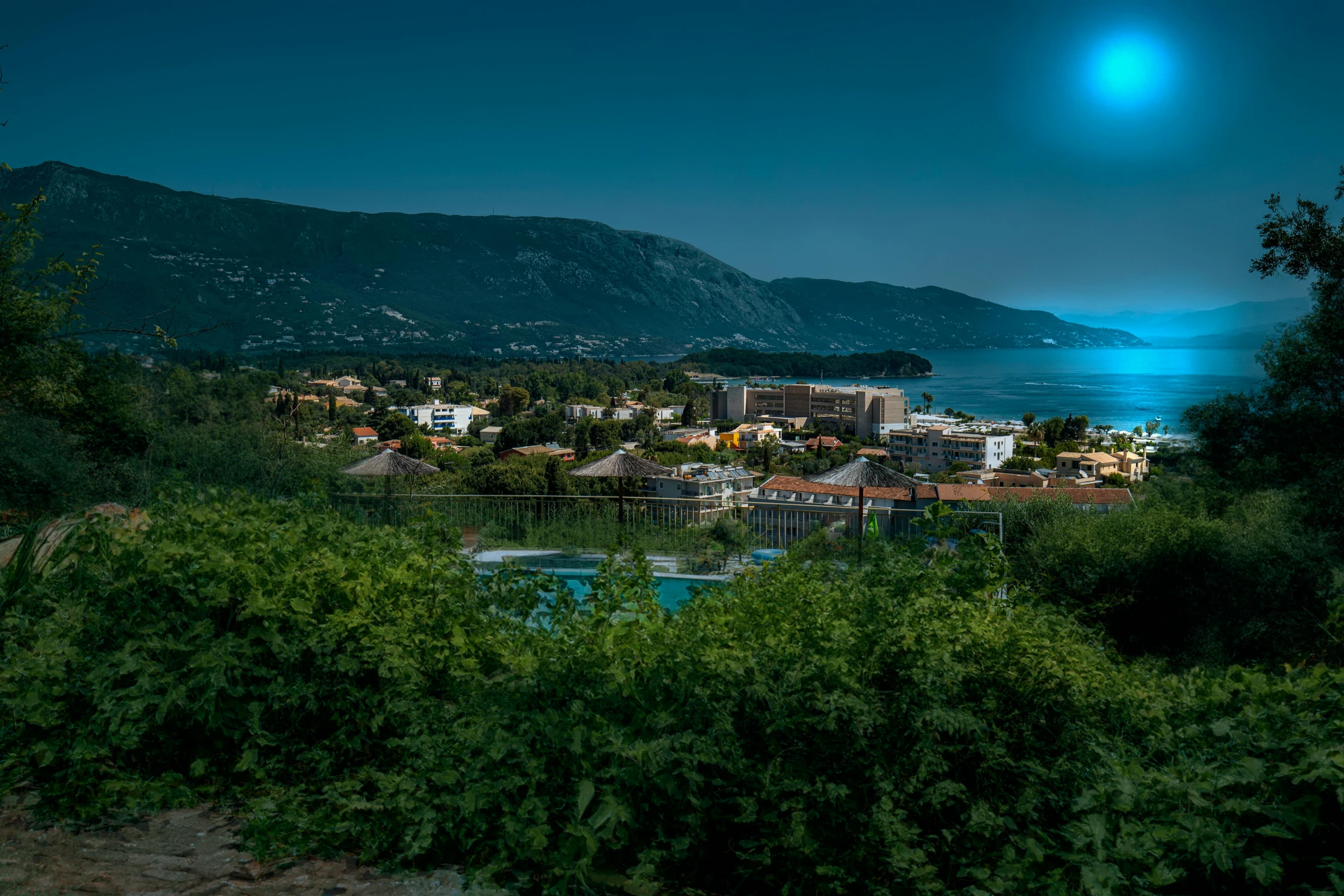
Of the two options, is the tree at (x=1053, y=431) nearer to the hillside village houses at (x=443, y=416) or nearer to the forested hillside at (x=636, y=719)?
the hillside village houses at (x=443, y=416)

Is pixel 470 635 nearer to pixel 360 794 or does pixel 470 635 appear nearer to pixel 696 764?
pixel 360 794

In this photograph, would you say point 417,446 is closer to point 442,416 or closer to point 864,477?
point 442,416

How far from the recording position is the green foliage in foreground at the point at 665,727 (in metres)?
1.63

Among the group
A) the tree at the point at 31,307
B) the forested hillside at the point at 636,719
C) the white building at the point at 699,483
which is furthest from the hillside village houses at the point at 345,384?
the forested hillside at the point at 636,719

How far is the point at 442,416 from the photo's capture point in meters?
41.4

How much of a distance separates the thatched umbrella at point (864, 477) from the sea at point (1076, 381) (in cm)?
2852

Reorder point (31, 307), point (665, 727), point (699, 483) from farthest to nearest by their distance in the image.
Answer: point (699, 483) < point (31, 307) < point (665, 727)

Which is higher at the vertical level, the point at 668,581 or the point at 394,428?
the point at 668,581

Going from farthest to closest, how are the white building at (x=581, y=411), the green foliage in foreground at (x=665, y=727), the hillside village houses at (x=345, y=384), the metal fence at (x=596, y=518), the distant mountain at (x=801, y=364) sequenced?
1. the distant mountain at (x=801, y=364)
2. the white building at (x=581, y=411)
3. the hillside village houses at (x=345, y=384)
4. the metal fence at (x=596, y=518)
5. the green foliage in foreground at (x=665, y=727)

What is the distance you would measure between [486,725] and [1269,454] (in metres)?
9.20

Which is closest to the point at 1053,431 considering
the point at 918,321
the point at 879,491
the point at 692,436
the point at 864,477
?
the point at 692,436

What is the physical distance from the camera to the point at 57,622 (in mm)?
2598

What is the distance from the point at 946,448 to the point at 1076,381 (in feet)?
212

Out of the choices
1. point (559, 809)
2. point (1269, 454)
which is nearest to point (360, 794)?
point (559, 809)
